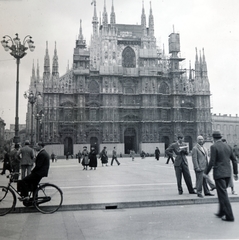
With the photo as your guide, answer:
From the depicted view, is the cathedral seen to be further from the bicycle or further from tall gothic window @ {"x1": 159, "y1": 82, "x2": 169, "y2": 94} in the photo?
the bicycle

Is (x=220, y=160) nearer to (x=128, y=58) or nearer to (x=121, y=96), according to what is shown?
(x=121, y=96)

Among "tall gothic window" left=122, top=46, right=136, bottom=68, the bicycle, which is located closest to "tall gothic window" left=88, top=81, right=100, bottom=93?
"tall gothic window" left=122, top=46, right=136, bottom=68

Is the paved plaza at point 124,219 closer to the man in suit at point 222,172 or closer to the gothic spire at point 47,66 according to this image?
the man in suit at point 222,172

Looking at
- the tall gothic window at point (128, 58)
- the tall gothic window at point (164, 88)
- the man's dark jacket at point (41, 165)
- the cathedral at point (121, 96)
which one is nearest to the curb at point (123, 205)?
the man's dark jacket at point (41, 165)

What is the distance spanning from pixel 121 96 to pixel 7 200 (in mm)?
42762

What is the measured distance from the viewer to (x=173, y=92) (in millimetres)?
50656

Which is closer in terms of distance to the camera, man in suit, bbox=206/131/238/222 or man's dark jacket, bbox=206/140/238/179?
man in suit, bbox=206/131/238/222

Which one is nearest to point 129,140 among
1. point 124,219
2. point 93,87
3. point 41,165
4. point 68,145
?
point 68,145

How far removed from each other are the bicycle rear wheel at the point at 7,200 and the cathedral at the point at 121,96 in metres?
38.8

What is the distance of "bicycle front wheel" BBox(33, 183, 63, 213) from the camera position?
7.14 metres

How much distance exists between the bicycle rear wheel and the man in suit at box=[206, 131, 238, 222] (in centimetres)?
411

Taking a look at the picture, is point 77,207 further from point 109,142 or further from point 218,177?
point 109,142

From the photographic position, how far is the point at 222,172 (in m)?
6.29

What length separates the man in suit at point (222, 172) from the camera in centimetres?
607
